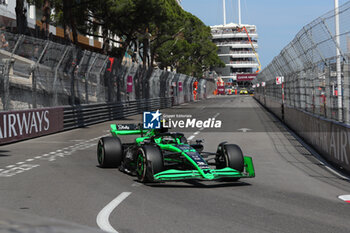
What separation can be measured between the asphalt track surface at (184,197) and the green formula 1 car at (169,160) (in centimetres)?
19

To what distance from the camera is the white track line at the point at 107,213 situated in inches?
203

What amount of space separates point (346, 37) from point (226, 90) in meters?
116

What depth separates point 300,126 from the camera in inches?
687

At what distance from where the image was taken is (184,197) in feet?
22.5

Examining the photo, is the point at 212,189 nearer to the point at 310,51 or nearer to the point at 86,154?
the point at 86,154

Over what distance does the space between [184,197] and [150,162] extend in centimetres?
91

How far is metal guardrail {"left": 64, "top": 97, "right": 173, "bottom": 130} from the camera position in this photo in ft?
68.3

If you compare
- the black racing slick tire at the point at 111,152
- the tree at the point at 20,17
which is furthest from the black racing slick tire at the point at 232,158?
the tree at the point at 20,17

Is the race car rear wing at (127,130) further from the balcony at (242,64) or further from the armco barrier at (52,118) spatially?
the balcony at (242,64)

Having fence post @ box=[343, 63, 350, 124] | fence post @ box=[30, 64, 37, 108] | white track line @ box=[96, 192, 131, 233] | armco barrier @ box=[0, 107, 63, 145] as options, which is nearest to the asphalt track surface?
white track line @ box=[96, 192, 131, 233]

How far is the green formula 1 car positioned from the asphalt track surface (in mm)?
193

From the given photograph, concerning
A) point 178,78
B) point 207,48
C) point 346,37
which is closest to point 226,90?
point 207,48

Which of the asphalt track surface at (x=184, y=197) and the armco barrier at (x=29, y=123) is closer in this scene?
the asphalt track surface at (x=184, y=197)

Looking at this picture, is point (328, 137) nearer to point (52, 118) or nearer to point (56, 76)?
point (52, 118)
